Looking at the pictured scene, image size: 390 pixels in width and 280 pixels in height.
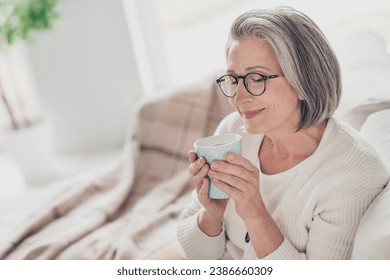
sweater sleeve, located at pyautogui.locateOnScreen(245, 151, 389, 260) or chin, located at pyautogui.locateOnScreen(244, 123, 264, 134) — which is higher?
chin, located at pyautogui.locateOnScreen(244, 123, 264, 134)

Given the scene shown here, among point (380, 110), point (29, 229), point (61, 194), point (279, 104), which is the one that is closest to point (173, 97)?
point (61, 194)

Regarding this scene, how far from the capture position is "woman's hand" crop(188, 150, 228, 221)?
0.86 m

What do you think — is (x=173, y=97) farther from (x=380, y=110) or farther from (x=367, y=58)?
(x=380, y=110)

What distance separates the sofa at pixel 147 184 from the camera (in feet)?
4.46

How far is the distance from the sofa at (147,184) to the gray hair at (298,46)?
0.76 feet

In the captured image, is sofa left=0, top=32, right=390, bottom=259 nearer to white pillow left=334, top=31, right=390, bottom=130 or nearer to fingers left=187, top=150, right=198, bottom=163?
white pillow left=334, top=31, right=390, bottom=130

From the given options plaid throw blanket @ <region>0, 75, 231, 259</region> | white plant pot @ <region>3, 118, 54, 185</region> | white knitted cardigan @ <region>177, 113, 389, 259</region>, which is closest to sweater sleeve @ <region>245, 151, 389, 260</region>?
white knitted cardigan @ <region>177, 113, 389, 259</region>

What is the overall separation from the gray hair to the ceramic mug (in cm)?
15

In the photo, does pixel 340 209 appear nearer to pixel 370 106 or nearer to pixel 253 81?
pixel 253 81

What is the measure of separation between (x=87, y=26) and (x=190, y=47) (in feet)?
1.96

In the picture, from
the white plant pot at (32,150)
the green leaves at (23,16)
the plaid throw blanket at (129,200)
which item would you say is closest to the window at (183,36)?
the plaid throw blanket at (129,200)

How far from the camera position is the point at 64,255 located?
1410mm

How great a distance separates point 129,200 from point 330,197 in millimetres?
978

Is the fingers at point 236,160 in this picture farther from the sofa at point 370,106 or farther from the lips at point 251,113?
the sofa at point 370,106
